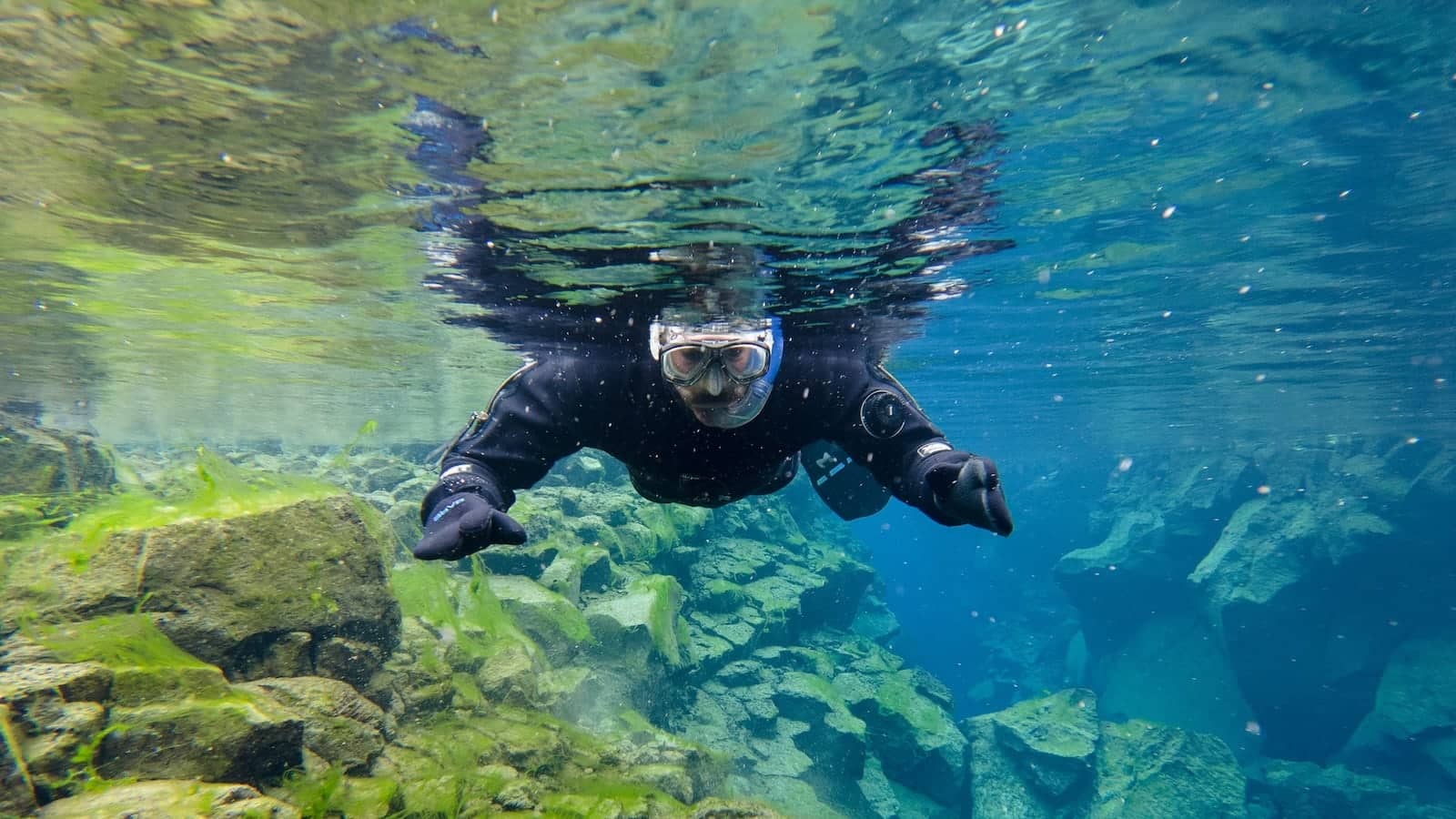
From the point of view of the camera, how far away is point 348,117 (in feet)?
20.2

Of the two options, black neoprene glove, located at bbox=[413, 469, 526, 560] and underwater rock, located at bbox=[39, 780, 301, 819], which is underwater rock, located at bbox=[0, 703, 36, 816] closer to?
underwater rock, located at bbox=[39, 780, 301, 819]

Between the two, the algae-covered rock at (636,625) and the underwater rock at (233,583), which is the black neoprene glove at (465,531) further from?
the algae-covered rock at (636,625)

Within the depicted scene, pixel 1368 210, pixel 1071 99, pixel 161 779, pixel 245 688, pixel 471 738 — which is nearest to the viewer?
pixel 161 779

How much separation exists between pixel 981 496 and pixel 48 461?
50.2ft

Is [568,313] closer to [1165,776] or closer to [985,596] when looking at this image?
[1165,776]

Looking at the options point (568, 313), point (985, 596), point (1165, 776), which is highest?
point (568, 313)

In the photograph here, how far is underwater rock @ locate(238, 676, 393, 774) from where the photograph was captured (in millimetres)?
4027

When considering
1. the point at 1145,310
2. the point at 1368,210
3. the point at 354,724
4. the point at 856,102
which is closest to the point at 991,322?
the point at 1145,310

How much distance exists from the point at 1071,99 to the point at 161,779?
9.27 metres

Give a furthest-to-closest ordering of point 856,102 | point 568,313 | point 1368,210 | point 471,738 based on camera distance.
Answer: point 568,313 → point 1368,210 → point 856,102 → point 471,738

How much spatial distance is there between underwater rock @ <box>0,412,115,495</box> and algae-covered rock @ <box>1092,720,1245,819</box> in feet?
78.5

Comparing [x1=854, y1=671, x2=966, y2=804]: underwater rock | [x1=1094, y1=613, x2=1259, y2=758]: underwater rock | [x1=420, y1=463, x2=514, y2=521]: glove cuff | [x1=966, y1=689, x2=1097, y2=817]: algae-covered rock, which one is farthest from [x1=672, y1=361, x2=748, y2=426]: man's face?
[x1=1094, y1=613, x2=1259, y2=758]: underwater rock

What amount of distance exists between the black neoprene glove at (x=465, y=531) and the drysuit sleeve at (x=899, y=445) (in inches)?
98.7

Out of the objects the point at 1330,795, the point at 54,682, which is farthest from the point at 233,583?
the point at 1330,795
